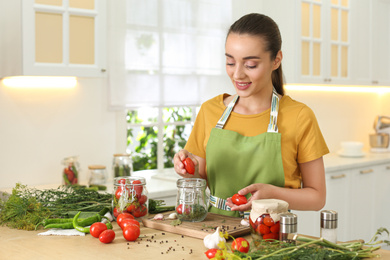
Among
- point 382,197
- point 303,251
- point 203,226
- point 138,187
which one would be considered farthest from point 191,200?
point 382,197

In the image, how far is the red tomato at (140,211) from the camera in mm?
2047

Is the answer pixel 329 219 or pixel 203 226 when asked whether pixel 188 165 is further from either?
pixel 329 219

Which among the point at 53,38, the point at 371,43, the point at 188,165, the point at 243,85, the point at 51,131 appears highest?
the point at 371,43

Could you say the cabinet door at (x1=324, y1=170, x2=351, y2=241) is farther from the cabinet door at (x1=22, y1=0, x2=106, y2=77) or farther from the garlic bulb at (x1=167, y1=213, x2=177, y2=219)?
the garlic bulb at (x1=167, y1=213, x2=177, y2=219)

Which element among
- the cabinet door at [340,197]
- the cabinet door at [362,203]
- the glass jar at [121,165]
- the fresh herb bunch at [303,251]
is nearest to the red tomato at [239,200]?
the fresh herb bunch at [303,251]

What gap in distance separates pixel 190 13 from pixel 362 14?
1958 millimetres

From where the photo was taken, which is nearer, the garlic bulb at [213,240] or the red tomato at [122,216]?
the garlic bulb at [213,240]

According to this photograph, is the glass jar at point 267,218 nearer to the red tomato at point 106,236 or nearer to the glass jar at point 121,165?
the red tomato at point 106,236

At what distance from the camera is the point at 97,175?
3.55 meters

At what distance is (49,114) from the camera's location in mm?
3600

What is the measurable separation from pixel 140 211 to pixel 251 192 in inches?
16.9

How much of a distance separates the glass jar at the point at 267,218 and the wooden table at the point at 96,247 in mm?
193

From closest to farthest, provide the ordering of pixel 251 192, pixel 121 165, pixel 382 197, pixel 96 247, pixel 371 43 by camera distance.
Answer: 1. pixel 96 247
2. pixel 251 192
3. pixel 121 165
4. pixel 382 197
5. pixel 371 43

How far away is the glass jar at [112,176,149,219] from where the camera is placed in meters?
2.01
